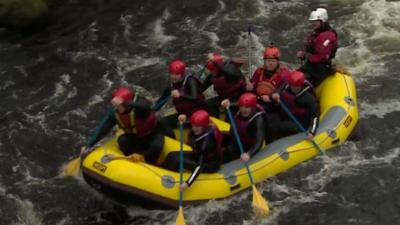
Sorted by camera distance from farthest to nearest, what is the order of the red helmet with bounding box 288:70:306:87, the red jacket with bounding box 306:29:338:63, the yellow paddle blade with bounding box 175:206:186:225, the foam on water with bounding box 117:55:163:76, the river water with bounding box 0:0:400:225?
the foam on water with bounding box 117:55:163:76 < the red jacket with bounding box 306:29:338:63 < the red helmet with bounding box 288:70:306:87 < the river water with bounding box 0:0:400:225 < the yellow paddle blade with bounding box 175:206:186:225

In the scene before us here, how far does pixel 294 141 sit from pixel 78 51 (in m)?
5.99

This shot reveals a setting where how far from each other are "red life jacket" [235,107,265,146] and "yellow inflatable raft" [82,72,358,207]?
0.72 ft

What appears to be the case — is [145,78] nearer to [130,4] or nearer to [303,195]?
[130,4]

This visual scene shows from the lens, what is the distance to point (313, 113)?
8.47 meters

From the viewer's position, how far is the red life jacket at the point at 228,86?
344 inches

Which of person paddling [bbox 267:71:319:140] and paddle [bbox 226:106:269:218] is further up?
person paddling [bbox 267:71:319:140]

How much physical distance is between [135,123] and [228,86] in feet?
5.71

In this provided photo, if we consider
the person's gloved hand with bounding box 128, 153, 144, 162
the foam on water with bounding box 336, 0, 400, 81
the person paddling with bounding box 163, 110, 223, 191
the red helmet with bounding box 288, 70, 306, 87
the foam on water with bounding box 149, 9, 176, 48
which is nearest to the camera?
the person paddling with bounding box 163, 110, 223, 191

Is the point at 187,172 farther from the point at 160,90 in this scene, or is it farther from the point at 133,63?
the point at 133,63

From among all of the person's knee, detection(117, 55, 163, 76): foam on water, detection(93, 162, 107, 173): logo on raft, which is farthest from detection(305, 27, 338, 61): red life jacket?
detection(93, 162, 107, 173): logo on raft

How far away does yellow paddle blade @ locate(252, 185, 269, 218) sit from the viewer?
772 cm

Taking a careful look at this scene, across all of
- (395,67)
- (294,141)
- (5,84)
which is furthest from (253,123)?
(5,84)

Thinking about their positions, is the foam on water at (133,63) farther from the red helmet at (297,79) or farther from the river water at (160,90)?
the red helmet at (297,79)

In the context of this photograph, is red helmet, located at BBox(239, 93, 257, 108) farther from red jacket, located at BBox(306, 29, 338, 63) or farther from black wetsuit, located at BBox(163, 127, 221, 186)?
red jacket, located at BBox(306, 29, 338, 63)
